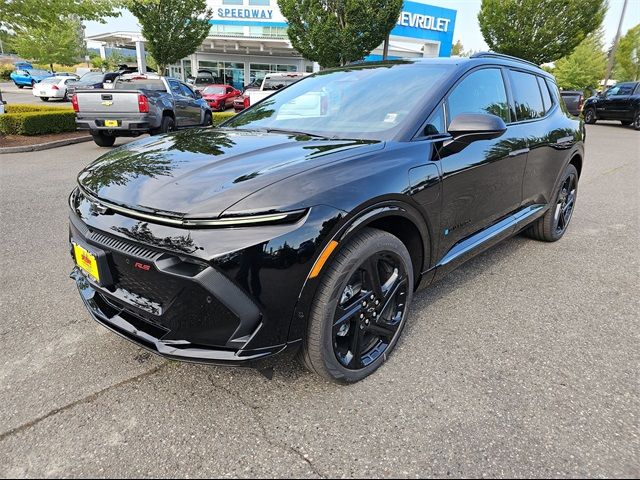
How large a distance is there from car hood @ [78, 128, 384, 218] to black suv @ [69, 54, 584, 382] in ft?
0.04

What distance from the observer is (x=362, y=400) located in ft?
7.14

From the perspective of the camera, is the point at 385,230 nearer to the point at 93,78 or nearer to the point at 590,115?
the point at 93,78

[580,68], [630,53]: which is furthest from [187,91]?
[630,53]

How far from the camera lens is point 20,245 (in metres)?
4.06

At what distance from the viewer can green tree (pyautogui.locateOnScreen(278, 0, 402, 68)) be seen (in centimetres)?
1566

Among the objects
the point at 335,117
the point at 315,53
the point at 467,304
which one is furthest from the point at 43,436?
the point at 315,53

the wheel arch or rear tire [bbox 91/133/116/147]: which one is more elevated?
the wheel arch

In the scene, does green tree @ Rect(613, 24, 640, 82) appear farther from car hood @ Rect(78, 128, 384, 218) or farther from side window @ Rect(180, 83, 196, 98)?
car hood @ Rect(78, 128, 384, 218)

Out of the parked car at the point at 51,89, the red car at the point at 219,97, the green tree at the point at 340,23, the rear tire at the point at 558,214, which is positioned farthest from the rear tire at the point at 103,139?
the parked car at the point at 51,89

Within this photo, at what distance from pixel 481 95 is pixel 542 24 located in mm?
23036

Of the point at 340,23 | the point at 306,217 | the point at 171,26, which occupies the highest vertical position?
the point at 171,26

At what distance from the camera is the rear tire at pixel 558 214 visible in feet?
14.3

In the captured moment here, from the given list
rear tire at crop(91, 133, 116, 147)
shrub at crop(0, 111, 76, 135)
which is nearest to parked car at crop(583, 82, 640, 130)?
rear tire at crop(91, 133, 116, 147)

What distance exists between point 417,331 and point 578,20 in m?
24.4
